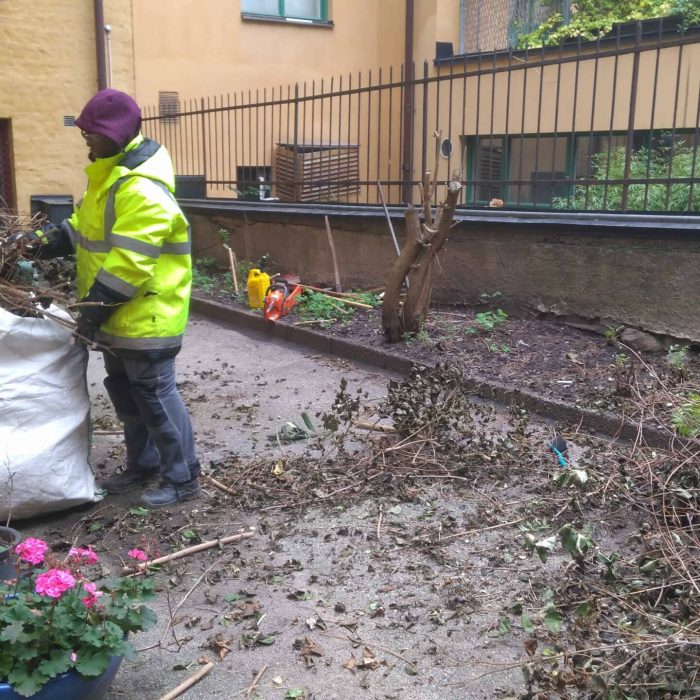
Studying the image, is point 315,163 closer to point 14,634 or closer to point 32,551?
point 32,551

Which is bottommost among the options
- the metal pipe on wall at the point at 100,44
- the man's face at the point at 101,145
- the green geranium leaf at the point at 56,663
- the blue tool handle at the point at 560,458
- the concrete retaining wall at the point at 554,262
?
the blue tool handle at the point at 560,458

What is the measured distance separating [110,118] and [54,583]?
206 cm

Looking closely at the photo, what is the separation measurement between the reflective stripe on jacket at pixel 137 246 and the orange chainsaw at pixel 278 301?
12.3ft

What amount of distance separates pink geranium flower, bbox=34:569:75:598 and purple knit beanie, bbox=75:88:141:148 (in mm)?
1952

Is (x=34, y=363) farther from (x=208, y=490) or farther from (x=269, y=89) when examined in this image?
(x=269, y=89)

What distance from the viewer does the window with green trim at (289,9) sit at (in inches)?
519

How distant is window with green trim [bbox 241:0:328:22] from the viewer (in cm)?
1317

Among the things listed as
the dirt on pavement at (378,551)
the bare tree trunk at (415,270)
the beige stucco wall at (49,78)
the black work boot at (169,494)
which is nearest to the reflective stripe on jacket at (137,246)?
the black work boot at (169,494)

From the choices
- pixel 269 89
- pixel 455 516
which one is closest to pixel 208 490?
pixel 455 516

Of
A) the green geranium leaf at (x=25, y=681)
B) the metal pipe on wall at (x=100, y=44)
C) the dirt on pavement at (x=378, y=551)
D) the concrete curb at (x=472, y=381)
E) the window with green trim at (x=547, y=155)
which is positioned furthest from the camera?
the metal pipe on wall at (x=100, y=44)

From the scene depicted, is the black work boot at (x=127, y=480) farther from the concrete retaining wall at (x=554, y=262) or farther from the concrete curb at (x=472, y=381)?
the concrete retaining wall at (x=554, y=262)

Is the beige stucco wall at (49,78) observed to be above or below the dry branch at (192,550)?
above

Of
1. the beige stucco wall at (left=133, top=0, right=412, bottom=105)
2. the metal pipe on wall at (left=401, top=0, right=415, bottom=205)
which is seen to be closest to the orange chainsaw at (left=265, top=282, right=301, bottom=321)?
the metal pipe on wall at (left=401, top=0, right=415, bottom=205)

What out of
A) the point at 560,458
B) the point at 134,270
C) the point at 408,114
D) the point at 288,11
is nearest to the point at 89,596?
the point at 134,270
